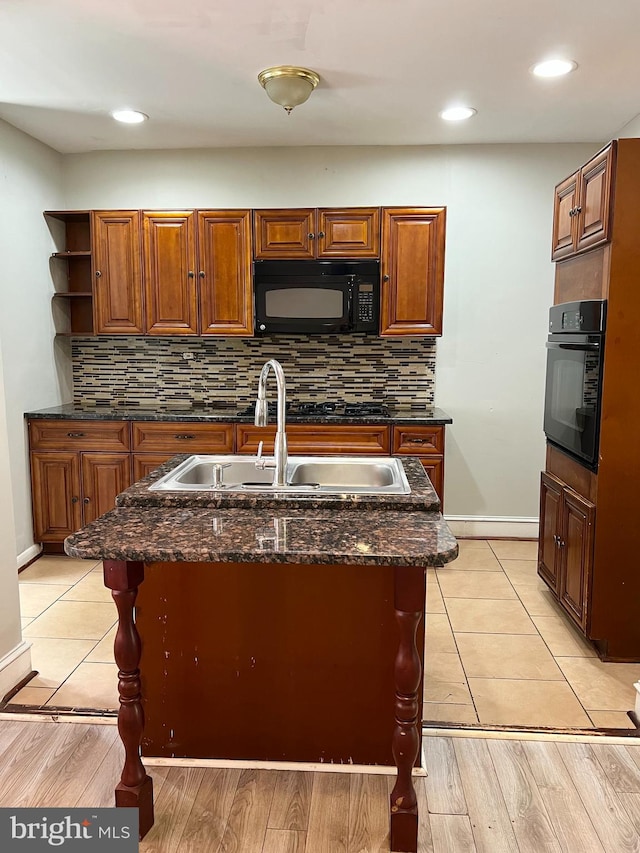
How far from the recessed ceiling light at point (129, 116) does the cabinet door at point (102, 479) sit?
1.87m

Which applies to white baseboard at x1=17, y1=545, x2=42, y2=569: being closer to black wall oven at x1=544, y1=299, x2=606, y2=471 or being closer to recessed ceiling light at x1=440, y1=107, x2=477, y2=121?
black wall oven at x1=544, y1=299, x2=606, y2=471

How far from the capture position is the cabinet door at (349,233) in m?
3.97

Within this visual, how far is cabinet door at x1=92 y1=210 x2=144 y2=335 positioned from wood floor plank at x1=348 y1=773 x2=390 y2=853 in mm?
2981

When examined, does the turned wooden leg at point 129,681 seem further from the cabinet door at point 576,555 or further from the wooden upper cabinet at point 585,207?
the wooden upper cabinet at point 585,207

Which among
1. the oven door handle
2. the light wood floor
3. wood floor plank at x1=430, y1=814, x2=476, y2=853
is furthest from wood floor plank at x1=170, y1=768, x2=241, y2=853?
the oven door handle

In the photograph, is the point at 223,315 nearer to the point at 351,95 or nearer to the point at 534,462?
the point at 351,95

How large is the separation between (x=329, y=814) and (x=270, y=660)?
17.8 inches

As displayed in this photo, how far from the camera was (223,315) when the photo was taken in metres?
4.09

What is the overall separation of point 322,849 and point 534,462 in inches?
122

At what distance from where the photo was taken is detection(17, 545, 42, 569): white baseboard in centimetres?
386

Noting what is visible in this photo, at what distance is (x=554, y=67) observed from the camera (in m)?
2.93

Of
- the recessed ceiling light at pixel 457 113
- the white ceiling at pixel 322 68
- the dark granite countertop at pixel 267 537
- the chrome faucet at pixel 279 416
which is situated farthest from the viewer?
the recessed ceiling light at pixel 457 113

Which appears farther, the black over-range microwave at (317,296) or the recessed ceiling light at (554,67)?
the black over-range microwave at (317,296)

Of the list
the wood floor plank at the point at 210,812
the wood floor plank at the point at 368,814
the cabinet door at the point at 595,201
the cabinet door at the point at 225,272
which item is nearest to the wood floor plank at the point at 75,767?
the wood floor plank at the point at 210,812
